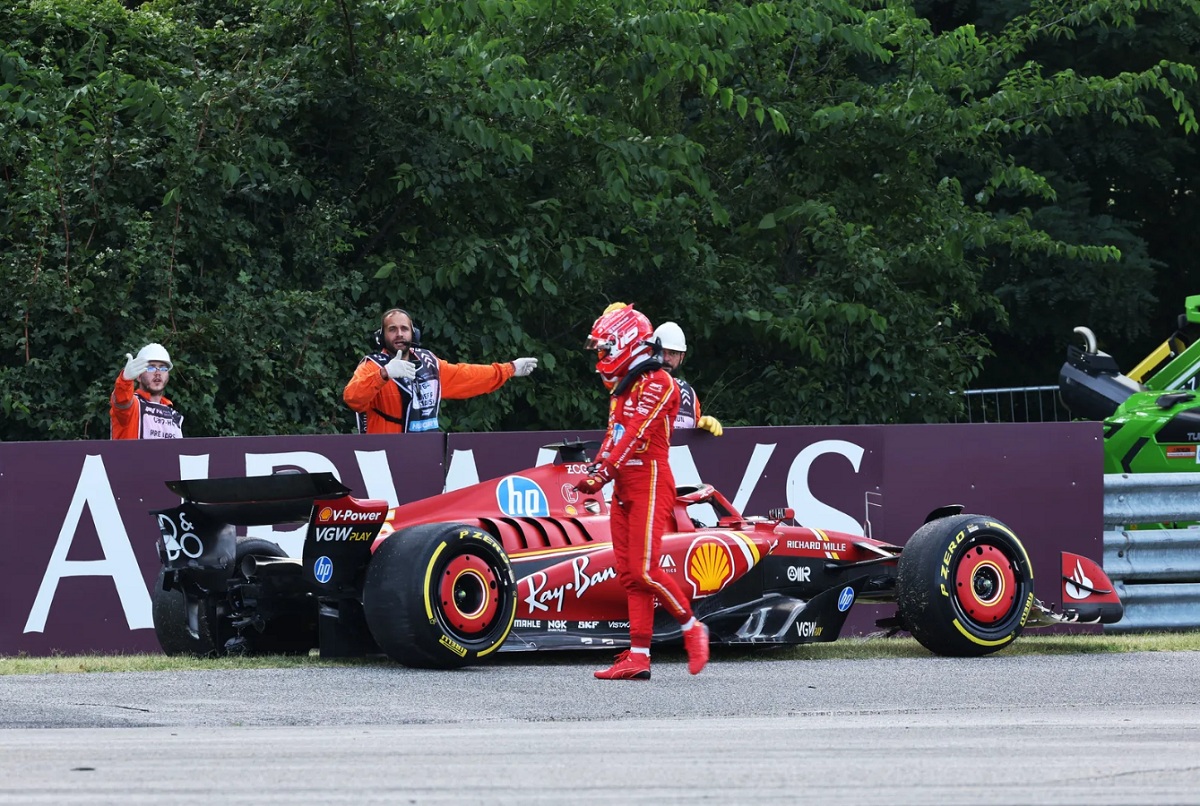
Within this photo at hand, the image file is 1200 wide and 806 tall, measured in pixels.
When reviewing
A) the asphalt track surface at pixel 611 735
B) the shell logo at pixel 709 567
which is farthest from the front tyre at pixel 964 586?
the shell logo at pixel 709 567

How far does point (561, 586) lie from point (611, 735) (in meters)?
2.73

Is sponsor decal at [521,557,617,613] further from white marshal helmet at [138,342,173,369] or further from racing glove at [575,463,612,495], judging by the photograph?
white marshal helmet at [138,342,173,369]

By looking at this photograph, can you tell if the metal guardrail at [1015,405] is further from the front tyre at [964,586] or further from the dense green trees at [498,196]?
the front tyre at [964,586]

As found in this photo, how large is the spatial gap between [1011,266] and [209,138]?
1106 centimetres

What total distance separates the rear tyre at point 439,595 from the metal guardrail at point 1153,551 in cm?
460

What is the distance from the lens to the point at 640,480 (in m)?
8.69

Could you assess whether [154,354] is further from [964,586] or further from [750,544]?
[964,586]

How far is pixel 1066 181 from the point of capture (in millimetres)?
22250

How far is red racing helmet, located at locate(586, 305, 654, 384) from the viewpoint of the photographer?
885 centimetres

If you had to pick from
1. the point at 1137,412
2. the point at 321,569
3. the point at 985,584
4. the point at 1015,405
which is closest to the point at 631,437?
the point at 321,569

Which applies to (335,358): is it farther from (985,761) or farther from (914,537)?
(985,761)

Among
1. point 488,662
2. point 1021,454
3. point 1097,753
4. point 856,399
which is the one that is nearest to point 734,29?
point 856,399

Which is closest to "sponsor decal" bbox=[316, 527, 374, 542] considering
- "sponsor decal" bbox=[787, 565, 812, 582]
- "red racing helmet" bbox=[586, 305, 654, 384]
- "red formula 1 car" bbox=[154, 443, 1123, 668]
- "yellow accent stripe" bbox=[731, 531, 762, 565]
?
"red formula 1 car" bbox=[154, 443, 1123, 668]

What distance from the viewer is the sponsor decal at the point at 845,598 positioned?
32.9 feet
